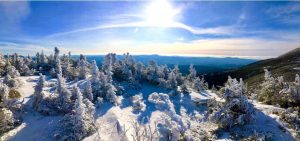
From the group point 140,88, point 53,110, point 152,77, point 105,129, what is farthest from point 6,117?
point 152,77

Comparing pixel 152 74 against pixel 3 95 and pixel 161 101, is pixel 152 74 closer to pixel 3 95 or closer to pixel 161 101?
pixel 161 101

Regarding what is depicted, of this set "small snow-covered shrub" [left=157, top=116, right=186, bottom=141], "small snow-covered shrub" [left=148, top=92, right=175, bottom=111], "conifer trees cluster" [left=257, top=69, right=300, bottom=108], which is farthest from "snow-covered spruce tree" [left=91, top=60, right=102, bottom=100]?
"conifer trees cluster" [left=257, top=69, right=300, bottom=108]

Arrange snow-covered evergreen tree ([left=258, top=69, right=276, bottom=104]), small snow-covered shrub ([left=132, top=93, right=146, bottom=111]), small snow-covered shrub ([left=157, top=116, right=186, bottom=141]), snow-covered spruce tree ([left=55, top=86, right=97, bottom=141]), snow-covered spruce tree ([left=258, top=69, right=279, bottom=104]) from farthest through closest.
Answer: snow-covered evergreen tree ([left=258, top=69, right=276, bottom=104]) < snow-covered spruce tree ([left=258, top=69, right=279, bottom=104]) < small snow-covered shrub ([left=132, top=93, right=146, bottom=111]) < snow-covered spruce tree ([left=55, top=86, right=97, bottom=141]) < small snow-covered shrub ([left=157, top=116, right=186, bottom=141])

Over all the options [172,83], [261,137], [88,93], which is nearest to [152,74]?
[172,83]

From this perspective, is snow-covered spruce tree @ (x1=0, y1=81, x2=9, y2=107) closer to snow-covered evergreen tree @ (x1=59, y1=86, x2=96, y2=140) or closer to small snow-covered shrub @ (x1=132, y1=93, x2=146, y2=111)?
snow-covered evergreen tree @ (x1=59, y1=86, x2=96, y2=140)

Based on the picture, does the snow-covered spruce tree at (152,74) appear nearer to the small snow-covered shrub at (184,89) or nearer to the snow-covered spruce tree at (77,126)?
the small snow-covered shrub at (184,89)

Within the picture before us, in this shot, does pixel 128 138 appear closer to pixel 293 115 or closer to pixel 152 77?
pixel 293 115
